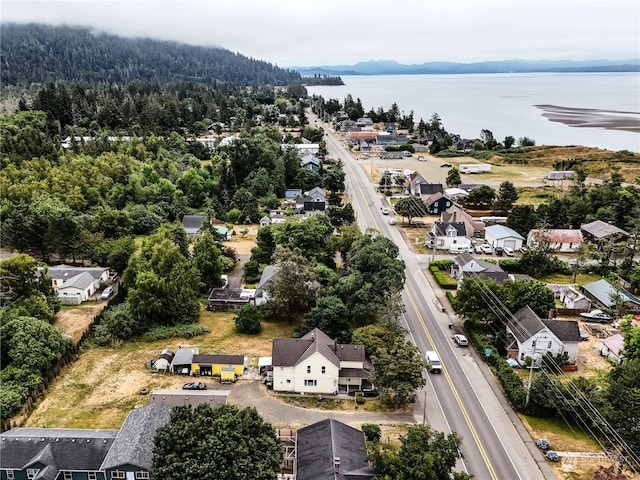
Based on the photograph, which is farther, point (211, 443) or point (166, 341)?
point (166, 341)

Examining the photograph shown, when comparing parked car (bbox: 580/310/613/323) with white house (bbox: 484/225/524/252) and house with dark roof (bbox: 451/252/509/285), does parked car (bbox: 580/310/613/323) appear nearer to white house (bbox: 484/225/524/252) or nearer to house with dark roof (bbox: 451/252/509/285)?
house with dark roof (bbox: 451/252/509/285)

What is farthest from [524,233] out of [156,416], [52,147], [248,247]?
[52,147]

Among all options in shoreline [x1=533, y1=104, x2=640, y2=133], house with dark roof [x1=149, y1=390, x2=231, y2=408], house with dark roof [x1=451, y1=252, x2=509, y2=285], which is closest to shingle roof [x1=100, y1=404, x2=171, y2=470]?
house with dark roof [x1=149, y1=390, x2=231, y2=408]

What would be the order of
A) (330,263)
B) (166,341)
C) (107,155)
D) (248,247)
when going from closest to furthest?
1. (166,341)
2. (330,263)
3. (248,247)
4. (107,155)

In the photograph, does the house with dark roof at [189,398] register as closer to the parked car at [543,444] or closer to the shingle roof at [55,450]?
the shingle roof at [55,450]

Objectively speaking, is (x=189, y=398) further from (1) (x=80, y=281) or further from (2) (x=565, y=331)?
(2) (x=565, y=331)

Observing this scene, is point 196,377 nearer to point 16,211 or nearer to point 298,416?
point 298,416

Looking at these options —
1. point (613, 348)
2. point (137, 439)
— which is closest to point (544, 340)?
point (613, 348)
